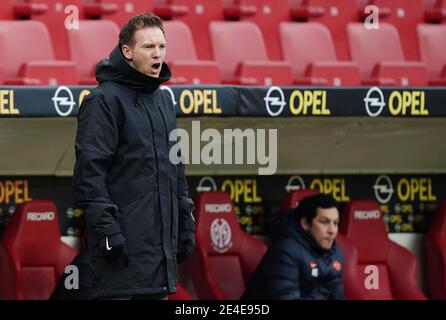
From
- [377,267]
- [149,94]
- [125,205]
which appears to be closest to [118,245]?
[125,205]

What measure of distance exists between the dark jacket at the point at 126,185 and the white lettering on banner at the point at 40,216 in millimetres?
2394

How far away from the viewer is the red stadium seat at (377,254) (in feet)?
26.6

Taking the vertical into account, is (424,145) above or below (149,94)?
below

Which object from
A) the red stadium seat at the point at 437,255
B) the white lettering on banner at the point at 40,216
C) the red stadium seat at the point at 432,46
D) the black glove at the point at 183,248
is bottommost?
the red stadium seat at the point at 437,255

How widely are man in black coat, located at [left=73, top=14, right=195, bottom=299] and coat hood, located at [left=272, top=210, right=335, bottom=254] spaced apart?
2406 millimetres

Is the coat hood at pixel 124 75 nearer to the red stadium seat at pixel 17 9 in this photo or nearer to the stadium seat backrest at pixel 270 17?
the red stadium seat at pixel 17 9

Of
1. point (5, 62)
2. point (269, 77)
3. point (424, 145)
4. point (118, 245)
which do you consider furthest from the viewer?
point (424, 145)

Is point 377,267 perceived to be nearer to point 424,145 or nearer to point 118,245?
point 424,145

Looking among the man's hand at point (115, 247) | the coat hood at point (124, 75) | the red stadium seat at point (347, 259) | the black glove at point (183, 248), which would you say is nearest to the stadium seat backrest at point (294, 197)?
the red stadium seat at point (347, 259)

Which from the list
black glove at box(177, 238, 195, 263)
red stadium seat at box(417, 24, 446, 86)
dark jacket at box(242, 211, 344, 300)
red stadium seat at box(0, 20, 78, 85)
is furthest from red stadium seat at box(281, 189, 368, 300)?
black glove at box(177, 238, 195, 263)

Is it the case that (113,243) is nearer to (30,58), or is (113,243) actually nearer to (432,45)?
(30,58)

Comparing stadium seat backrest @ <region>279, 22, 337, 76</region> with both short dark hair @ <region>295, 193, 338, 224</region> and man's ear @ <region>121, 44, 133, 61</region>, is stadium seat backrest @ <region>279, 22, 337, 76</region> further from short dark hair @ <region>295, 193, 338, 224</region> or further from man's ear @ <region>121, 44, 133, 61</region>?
man's ear @ <region>121, 44, 133, 61</region>
